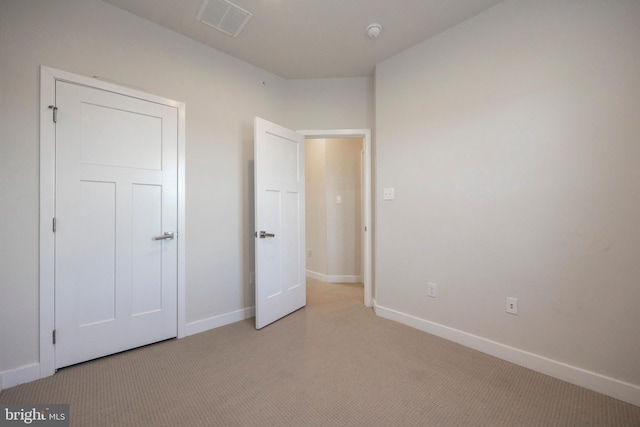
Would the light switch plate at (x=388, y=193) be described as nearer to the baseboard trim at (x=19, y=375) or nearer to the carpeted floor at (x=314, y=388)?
the carpeted floor at (x=314, y=388)

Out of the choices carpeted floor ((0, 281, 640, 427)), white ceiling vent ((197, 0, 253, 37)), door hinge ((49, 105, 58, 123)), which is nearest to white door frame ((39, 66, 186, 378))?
door hinge ((49, 105, 58, 123))

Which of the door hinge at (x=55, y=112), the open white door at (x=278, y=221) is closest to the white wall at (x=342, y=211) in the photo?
the open white door at (x=278, y=221)

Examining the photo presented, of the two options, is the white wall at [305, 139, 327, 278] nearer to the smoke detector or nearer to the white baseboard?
the white baseboard

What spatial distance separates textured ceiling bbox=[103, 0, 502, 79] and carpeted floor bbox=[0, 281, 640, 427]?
105 inches

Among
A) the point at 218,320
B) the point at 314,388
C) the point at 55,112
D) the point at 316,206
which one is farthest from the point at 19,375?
the point at 316,206

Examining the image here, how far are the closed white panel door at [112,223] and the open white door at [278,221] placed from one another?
2.37ft

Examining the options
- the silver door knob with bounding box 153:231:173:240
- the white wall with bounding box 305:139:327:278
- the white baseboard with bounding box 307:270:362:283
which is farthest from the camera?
the white wall with bounding box 305:139:327:278

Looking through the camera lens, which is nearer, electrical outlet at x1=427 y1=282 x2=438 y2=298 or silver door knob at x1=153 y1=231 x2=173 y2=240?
silver door knob at x1=153 y1=231 x2=173 y2=240

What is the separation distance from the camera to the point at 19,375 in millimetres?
1668

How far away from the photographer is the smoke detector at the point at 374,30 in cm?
223

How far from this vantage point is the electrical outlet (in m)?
2.39

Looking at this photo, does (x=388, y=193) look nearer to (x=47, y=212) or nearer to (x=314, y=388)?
(x=314, y=388)

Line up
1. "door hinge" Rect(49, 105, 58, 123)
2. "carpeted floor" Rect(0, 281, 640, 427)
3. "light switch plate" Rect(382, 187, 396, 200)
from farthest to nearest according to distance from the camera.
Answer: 1. "light switch plate" Rect(382, 187, 396, 200)
2. "door hinge" Rect(49, 105, 58, 123)
3. "carpeted floor" Rect(0, 281, 640, 427)

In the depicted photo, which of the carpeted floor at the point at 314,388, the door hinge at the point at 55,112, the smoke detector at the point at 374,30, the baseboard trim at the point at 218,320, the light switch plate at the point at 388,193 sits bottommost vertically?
the carpeted floor at the point at 314,388
